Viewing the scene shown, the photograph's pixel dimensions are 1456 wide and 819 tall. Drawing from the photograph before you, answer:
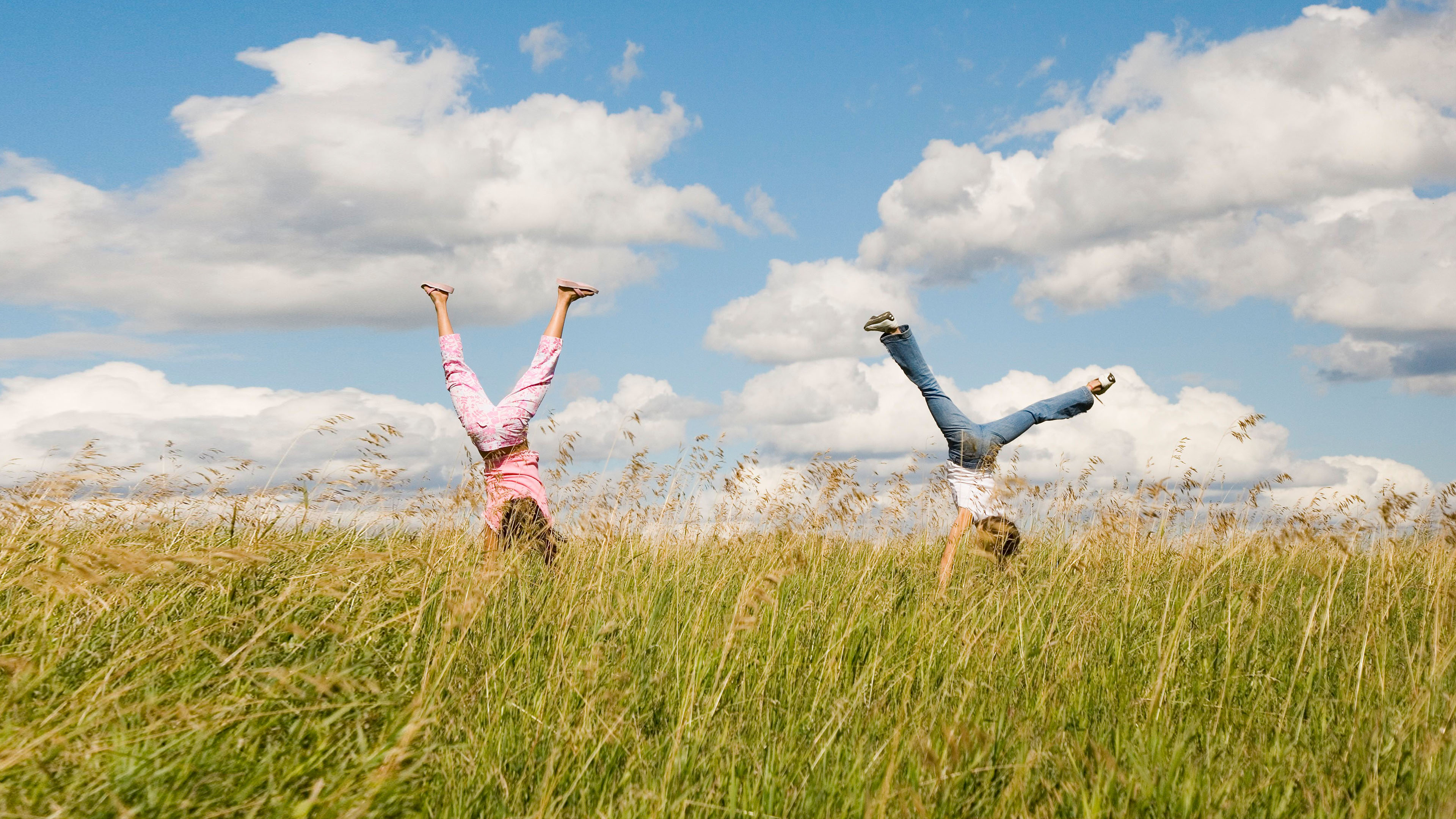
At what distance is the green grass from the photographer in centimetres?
210

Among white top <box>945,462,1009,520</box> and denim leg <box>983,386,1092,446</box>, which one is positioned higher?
denim leg <box>983,386,1092,446</box>

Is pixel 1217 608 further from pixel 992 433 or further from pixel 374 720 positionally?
pixel 374 720

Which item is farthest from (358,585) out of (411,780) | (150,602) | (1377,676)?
(1377,676)

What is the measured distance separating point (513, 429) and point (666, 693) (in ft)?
8.48

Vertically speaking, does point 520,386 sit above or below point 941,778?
above

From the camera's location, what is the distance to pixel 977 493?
231 inches

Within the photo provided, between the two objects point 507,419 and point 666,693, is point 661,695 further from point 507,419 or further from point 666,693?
point 507,419

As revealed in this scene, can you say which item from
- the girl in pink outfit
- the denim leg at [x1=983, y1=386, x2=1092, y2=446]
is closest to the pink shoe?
the girl in pink outfit

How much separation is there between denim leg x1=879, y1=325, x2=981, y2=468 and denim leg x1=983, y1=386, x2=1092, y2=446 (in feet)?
0.81

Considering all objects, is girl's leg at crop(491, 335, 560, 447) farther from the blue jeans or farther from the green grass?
the blue jeans

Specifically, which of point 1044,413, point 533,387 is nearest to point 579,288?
point 533,387

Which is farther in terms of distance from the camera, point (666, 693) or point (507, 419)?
point (507, 419)

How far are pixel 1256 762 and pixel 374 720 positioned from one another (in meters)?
2.49

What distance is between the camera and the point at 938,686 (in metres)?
3.11
